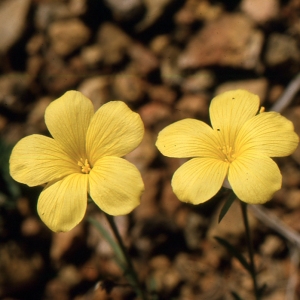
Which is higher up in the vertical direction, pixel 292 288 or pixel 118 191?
pixel 118 191

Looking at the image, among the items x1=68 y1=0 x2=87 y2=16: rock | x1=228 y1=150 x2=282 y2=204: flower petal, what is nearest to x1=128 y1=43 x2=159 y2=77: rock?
x1=68 y1=0 x2=87 y2=16: rock

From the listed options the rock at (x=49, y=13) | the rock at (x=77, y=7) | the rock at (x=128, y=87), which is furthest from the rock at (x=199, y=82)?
the rock at (x=49, y=13)

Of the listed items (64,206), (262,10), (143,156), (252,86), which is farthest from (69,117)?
(262,10)

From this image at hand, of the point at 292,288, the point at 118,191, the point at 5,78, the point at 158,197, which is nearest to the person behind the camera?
the point at 118,191

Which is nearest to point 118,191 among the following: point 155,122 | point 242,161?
point 242,161

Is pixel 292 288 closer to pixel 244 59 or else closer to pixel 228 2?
pixel 244 59

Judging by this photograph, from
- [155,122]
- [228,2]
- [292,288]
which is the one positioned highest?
[228,2]
